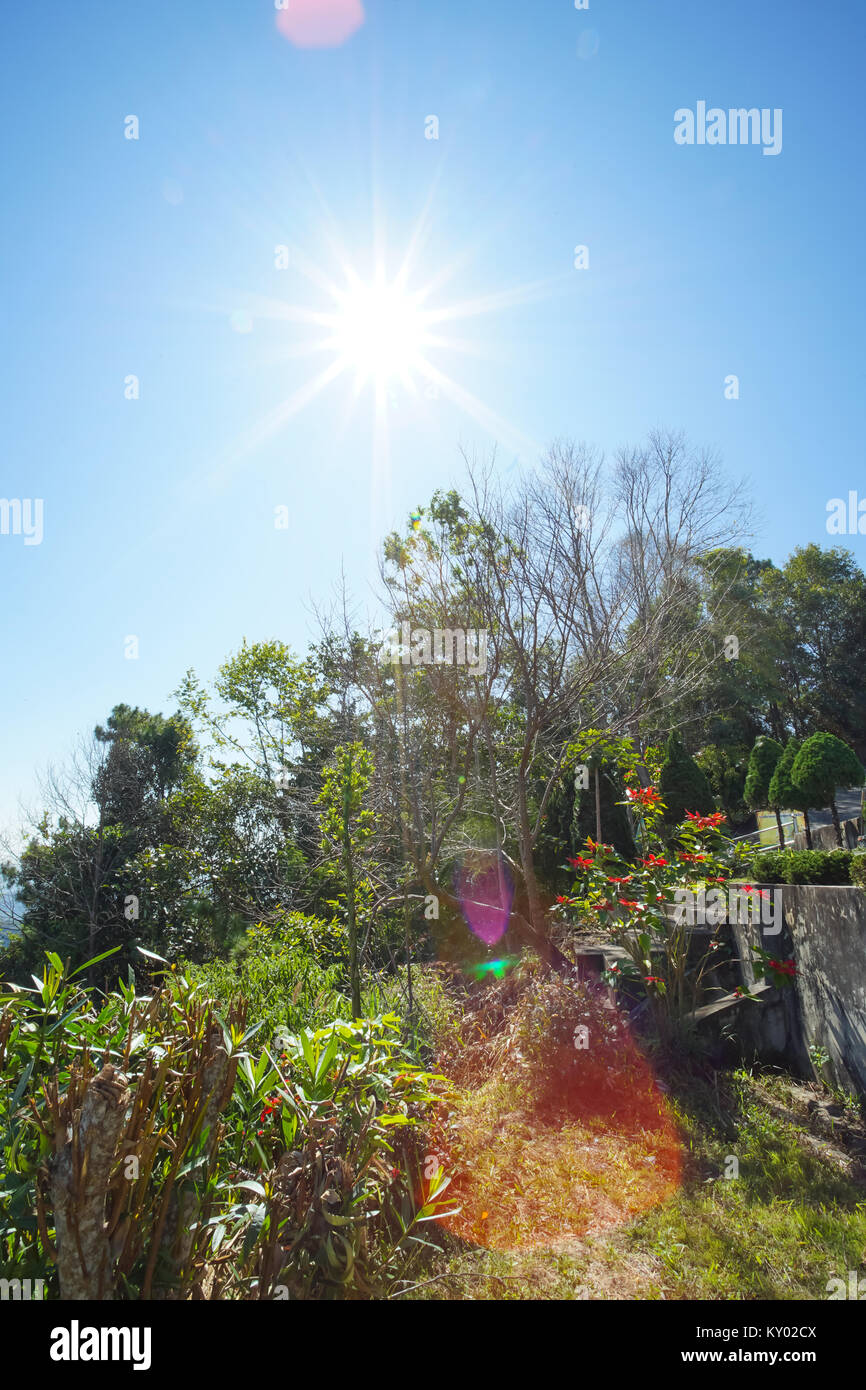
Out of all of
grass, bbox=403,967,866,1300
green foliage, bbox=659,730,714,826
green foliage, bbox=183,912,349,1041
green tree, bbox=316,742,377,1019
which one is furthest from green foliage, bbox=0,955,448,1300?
green foliage, bbox=659,730,714,826

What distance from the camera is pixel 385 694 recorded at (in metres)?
7.63

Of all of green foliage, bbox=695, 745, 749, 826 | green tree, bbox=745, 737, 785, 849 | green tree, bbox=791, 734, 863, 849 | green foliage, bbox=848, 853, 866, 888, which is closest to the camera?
green foliage, bbox=848, 853, 866, 888

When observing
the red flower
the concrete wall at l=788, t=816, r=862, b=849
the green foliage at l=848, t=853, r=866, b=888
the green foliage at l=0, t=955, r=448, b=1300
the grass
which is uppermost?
the red flower

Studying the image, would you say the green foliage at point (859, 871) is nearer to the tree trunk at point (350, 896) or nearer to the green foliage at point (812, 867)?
the green foliage at point (812, 867)

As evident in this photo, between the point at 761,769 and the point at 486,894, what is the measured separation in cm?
561

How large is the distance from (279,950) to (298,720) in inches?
120

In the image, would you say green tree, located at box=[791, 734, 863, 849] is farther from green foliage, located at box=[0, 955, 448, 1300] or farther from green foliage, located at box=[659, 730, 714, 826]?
green foliage, located at box=[0, 955, 448, 1300]

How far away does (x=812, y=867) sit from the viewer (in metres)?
4.73

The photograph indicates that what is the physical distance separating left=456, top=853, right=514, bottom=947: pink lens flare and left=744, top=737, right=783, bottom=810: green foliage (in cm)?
529

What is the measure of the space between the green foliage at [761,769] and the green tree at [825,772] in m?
Answer: 2.93

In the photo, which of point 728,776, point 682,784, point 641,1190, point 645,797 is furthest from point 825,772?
point 728,776

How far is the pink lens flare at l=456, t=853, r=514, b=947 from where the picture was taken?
8250 mm

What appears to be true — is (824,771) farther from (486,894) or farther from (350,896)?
(350,896)
